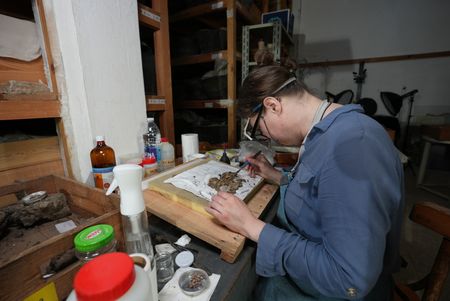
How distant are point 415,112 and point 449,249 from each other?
4.02m

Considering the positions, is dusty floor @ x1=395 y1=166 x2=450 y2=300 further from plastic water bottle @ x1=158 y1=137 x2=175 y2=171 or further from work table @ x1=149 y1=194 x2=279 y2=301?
plastic water bottle @ x1=158 y1=137 x2=175 y2=171

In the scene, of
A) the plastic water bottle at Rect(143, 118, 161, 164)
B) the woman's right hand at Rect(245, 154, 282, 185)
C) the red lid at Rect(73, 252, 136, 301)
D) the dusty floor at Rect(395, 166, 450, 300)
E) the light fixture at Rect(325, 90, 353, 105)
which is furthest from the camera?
the light fixture at Rect(325, 90, 353, 105)

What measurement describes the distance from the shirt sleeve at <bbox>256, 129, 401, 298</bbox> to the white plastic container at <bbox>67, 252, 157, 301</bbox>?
1.36 feet

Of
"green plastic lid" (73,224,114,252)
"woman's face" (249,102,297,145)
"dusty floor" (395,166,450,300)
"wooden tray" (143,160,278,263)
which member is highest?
"woman's face" (249,102,297,145)

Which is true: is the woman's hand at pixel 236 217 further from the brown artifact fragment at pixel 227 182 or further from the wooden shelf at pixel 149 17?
the wooden shelf at pixel 149 17

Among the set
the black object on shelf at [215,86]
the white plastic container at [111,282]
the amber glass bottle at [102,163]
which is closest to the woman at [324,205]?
the white plastic container at [111,282]

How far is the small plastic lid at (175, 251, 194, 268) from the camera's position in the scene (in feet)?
1.88

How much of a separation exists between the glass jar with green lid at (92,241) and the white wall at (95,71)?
0.57 m

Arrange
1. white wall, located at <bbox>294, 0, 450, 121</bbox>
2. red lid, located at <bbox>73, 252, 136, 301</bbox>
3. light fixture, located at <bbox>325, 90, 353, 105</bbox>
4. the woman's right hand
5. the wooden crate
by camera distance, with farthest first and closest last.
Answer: light fixture, located at <bbox>325, 90, 353, 105</bbox> → white wall, located at <bbox>294, 0, 450, 121</bbox> → the woman's right hand → the wooden crate → red lid, located at <bbox>73, 252, 136, 301</bbox>

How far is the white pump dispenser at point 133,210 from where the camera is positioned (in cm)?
45

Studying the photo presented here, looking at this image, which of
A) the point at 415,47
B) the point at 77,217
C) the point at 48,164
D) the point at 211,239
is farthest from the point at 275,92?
the point at 415,47

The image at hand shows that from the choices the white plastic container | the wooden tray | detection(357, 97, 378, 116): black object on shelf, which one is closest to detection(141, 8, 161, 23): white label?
the wooden tray

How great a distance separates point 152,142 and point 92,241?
2.62ft

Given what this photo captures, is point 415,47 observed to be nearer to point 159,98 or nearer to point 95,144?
point 159,98
